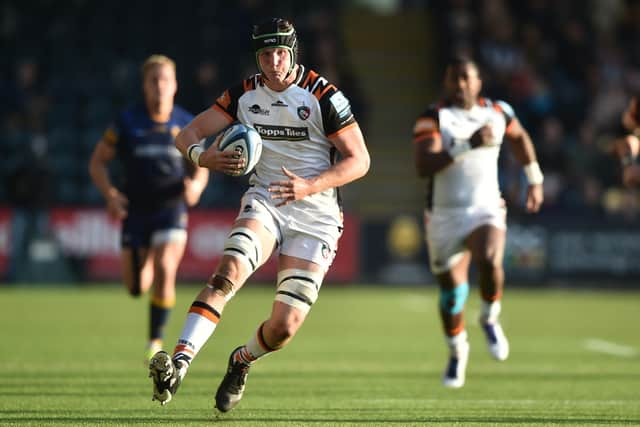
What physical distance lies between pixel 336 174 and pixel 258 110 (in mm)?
693

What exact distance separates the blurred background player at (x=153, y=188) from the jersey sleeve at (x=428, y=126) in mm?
1972

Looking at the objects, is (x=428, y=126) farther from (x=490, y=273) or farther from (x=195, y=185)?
(x=195, y=185)

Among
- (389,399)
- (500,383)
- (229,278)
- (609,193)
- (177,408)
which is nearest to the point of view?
(229,278)

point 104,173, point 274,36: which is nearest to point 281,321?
point 274,36

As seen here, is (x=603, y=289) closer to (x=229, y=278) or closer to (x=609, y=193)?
(x=609, y=193)

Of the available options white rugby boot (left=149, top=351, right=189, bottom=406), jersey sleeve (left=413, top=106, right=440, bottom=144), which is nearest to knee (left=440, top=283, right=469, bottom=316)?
jersey sleeve (left=413, top=106, right=440, bottom=144)

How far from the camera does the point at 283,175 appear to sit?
7.90 m

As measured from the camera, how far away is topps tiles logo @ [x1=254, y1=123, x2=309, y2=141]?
7785mm

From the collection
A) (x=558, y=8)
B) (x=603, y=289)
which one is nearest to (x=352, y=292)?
(x=603, y=289)

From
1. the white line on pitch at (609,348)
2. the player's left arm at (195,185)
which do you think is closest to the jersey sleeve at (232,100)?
the player's left arm at (195,185)

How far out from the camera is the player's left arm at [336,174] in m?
7.30

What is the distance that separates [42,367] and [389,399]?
3.32 metres

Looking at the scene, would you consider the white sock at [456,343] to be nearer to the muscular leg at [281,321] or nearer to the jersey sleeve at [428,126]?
the jersey sleeve at [428,126]

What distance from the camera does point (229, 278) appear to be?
7.31 metres
